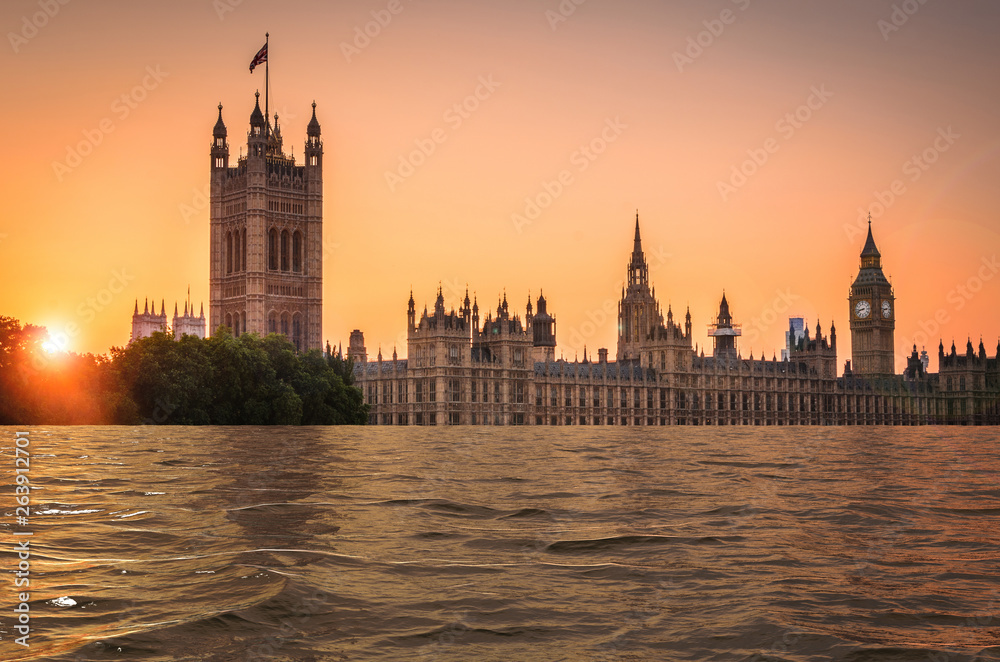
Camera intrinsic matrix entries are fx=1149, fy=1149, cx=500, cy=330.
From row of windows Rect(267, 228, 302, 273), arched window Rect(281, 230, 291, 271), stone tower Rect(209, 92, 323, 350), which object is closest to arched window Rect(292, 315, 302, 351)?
stone tower Rect(209, 92, 323, 350)

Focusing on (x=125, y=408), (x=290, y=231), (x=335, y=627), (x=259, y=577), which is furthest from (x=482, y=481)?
(x=290, y=231)

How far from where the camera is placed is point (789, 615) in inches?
443

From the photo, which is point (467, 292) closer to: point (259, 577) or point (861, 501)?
point (861, 501)

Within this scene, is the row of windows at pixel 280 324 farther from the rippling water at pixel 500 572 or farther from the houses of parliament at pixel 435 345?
the rippling water at pixel 500 572

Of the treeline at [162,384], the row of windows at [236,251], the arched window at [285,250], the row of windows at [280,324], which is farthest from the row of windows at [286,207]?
the treeline at [162,384]

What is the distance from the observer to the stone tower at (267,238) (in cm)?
17775

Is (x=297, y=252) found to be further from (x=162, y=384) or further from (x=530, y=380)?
(x=162, y=384)

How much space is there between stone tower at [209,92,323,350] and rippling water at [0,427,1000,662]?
6015 inches

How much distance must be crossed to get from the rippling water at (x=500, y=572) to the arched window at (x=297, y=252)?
15745cm

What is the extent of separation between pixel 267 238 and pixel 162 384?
324ft

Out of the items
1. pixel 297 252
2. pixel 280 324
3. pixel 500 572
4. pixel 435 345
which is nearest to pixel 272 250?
pixel 297 252

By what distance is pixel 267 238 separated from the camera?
7092 inches

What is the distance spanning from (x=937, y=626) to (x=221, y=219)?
18355 centimetres

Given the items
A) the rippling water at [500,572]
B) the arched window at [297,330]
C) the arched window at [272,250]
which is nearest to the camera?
the rippling water at [500,572]
